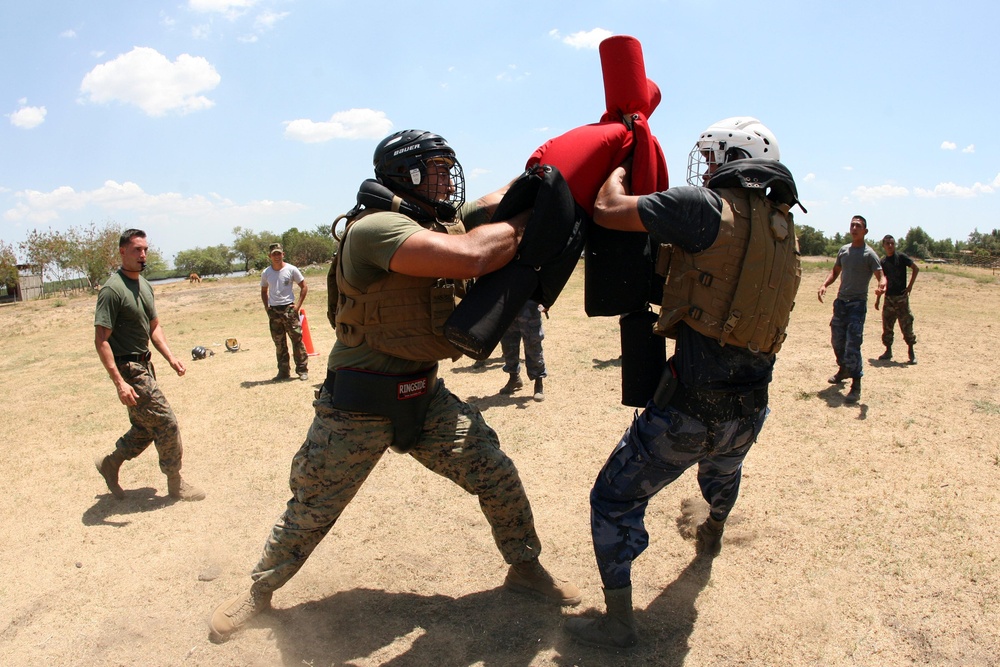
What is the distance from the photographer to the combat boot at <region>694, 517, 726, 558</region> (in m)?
4.05

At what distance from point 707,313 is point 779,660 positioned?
5.71 feet

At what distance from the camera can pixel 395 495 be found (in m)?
5.28

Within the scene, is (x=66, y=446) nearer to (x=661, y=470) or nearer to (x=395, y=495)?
(x=395, y=495)

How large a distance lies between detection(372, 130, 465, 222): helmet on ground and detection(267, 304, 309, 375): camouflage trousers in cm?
718

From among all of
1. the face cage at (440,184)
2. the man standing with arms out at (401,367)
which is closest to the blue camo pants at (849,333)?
the man standing with arms out at (401,367)

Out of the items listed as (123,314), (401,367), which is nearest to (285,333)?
(123,314)

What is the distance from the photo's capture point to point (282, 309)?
998 cm

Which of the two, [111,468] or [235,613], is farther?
[111,468]


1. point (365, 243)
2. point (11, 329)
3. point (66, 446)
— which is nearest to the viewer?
point (365, 243)

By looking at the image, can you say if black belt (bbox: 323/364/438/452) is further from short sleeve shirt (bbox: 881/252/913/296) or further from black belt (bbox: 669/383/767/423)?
short sleeve shirt (bbox: 881/252/913/296)

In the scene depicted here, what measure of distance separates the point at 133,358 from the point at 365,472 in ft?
10.4

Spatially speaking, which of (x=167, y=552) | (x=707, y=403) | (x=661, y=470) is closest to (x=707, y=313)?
(x=707, y=403)

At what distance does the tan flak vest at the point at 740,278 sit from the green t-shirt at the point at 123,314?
14.1 feet

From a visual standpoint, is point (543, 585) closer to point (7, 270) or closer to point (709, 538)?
point (709, 538)
